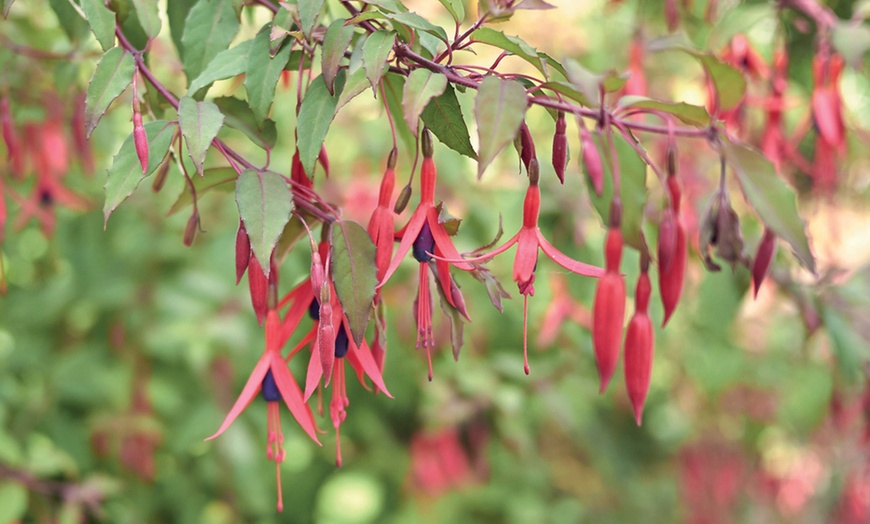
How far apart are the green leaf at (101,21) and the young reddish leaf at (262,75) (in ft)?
0.25

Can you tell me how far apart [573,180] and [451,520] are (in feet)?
2.20

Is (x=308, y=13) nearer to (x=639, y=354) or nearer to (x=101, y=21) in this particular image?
(x=101, y=21)

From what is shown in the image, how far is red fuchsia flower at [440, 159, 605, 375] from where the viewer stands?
0.43m

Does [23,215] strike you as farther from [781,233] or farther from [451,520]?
[451,520]

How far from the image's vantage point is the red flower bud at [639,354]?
0.48 metres

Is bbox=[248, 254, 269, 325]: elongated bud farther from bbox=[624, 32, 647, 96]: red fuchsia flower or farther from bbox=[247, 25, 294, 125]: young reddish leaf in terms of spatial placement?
bbox=[624, 32, 647, 96]: red fuchsia flower

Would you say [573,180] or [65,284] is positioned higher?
[573,180]

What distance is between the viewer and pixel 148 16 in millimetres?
516

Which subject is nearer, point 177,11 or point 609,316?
point 609,316

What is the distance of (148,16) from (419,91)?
21 cm

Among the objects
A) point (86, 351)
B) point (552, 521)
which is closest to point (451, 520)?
point (552, 521)

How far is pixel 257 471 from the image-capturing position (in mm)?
1286

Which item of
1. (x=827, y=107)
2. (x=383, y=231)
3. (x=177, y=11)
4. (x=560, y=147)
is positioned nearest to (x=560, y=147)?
(x=560, y=147)

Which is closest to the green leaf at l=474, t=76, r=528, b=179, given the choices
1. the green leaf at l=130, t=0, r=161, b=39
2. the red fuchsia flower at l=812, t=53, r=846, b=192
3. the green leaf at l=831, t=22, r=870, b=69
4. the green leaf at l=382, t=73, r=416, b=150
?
the green leaf at l=382, t=73, r=416, b=150
